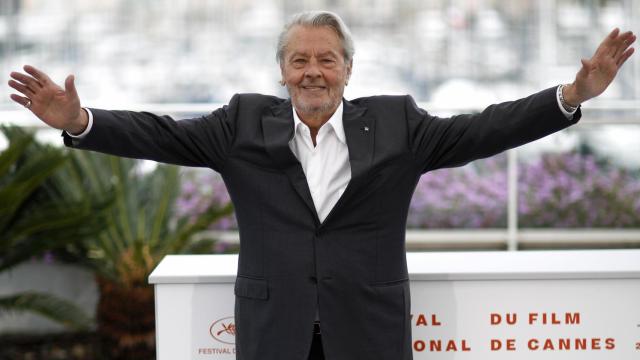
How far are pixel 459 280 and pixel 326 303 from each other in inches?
28.1

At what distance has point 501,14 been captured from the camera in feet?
24.9

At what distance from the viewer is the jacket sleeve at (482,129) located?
2.84m

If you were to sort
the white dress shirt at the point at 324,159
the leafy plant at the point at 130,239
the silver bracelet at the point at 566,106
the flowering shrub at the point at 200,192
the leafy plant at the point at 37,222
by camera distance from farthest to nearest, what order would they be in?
the flowering shrub at the point at 200,192 < the leafy plant at the point at 130,239 < the leafy plant at the point at 37,222 < the white dress shirt at the point at 324,159 < the silver bracelet at the point at 566,106

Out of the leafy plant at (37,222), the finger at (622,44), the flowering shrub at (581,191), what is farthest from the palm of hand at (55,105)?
the flowering shrub at (581,191)

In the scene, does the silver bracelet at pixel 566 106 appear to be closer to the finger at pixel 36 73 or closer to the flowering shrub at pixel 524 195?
the finger at pixel 36 73

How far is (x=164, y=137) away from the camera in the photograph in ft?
9.73

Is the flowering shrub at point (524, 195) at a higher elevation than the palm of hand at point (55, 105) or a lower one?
higher

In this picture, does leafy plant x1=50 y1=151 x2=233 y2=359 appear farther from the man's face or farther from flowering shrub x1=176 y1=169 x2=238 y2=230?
the man's face

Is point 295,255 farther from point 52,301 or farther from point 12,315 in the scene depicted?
point 12,315

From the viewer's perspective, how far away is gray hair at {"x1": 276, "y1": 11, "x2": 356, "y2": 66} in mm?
2977

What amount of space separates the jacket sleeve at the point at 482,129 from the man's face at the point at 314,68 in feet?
0.94

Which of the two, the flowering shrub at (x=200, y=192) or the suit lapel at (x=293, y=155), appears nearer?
the suit lapel at (x=293, y=155)

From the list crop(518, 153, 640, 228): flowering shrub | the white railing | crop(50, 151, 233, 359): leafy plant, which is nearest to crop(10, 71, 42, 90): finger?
crop(50, 151, 233, 359): leafy plant

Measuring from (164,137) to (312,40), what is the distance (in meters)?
0.57
